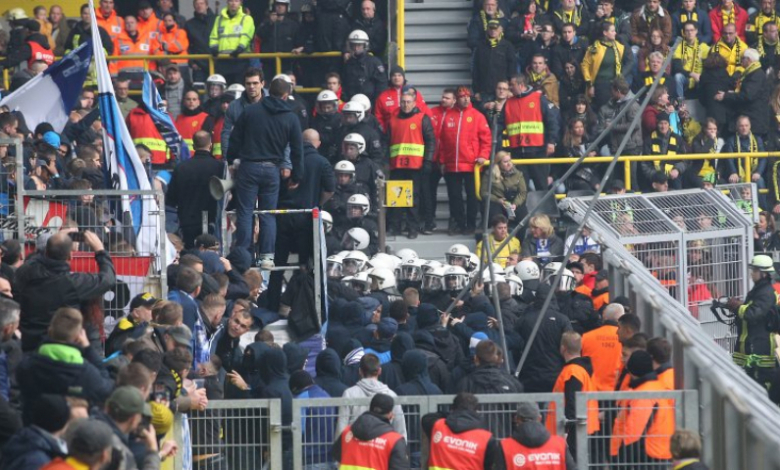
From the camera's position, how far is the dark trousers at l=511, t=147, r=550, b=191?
23594 mm

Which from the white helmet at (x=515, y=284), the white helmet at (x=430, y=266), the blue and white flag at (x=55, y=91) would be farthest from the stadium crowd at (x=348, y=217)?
the blue and white flag at (x=55, y=91)

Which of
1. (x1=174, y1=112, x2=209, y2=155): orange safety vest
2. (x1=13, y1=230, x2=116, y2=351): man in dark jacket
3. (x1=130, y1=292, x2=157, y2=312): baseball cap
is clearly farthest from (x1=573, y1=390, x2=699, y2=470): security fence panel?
(x1=174, y1=112, x2=209, y2=155): orange safety vest

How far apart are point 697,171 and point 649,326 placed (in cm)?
923

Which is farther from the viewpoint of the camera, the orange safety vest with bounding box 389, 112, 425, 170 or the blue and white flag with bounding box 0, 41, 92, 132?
the orange safety vest with bounding box 389, 112, 425, 170

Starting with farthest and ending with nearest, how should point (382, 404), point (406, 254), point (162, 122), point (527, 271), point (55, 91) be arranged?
1. point (162, 122)
2. point (406, 254)
3. point (527, 271)
4. point (55, 91)
5. point (382, 404)

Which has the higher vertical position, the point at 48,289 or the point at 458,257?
the point at 48,289

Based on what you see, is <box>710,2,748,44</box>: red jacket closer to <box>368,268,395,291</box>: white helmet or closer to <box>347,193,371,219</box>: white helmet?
<box>347,193,371,219</box>: white helmet

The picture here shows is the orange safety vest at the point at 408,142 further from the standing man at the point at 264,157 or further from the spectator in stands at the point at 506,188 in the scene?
the standing man at the point at 264,157

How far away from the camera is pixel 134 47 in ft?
85.9

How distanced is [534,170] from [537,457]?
38.3ft

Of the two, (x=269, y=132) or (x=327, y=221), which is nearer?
(x=269, y=132)

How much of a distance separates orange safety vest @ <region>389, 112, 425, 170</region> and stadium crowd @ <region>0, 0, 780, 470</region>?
5 centimetres

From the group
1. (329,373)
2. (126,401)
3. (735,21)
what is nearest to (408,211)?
(735,21)

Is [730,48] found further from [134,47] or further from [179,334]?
[179,334]
